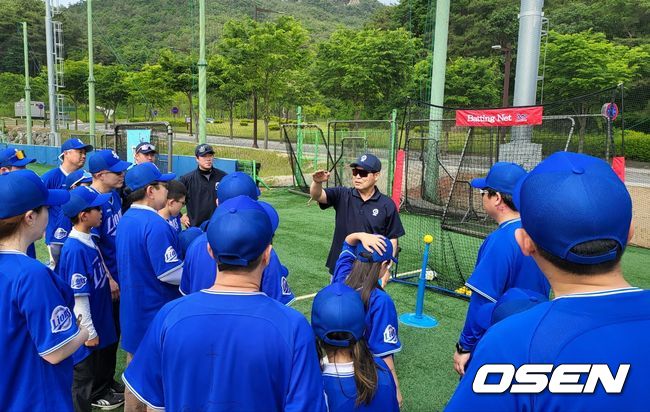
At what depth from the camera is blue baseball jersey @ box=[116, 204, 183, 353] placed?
3109 mm

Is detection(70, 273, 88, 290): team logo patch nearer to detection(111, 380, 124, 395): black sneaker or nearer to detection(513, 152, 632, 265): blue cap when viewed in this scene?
Answer: detection(111, 380, 124, 395): black sneaker

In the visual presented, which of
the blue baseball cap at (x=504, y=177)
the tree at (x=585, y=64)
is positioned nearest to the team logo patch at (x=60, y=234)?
the blue baseball cap at (x=504, y=177)

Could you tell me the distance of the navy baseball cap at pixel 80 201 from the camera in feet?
10.9

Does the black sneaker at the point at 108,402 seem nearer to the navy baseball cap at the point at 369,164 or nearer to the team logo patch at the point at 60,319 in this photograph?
the team logo patch at the point at 60,319

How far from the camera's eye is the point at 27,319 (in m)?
1.93

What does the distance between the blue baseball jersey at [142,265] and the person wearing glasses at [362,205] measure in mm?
1509

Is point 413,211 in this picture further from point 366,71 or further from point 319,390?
point 366,71

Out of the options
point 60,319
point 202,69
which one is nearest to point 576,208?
point 60,319

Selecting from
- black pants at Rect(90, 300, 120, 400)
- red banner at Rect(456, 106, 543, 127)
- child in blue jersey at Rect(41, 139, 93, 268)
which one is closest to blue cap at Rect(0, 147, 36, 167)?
child in blue jersey at Rect(41, 139, 93, 268)

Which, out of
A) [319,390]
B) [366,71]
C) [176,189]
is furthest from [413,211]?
[366,71]

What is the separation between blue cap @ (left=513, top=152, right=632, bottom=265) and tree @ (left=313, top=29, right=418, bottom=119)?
3692cm

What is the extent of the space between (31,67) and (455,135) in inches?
2888

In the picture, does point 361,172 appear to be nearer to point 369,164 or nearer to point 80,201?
point 369,164

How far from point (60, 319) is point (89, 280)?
150cm
